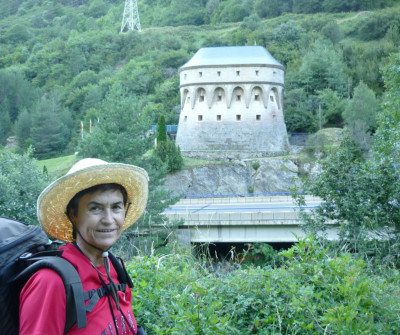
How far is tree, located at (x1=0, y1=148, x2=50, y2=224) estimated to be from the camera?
12617mm

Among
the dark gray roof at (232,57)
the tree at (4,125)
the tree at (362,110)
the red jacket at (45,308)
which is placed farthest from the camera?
the tree at (4,125)

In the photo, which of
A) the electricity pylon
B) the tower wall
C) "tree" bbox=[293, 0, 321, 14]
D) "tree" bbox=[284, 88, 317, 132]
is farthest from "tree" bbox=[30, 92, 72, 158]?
"tree" bbox=[293, 0, 321, 14]

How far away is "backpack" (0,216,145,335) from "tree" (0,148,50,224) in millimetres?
10694

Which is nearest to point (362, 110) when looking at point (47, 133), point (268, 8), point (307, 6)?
point (47, 133)

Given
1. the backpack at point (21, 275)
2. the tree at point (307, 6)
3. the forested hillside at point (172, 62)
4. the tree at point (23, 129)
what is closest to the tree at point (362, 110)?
the forested hillside at point (172, 62)

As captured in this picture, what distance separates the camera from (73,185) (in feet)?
8.26

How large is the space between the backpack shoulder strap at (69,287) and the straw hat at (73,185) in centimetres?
46

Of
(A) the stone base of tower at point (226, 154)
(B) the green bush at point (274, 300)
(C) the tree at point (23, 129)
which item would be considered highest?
(B) the green bush at point (274, 300)

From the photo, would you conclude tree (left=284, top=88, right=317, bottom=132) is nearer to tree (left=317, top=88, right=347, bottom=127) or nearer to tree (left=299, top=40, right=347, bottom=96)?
tree (left=317, top=88, right=347, bottom=127)

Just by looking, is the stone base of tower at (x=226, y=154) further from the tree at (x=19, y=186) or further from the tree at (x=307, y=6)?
the tree at (x=307, y=6)

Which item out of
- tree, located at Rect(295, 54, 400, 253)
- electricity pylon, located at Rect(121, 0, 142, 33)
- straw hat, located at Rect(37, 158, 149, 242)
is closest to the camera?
straw hat, located at Rect(37, 158, 149, 242)

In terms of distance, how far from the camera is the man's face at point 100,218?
99.3 inches

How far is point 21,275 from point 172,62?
58.2 meters

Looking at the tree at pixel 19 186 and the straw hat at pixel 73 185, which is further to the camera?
the tree at pixel 19 186
